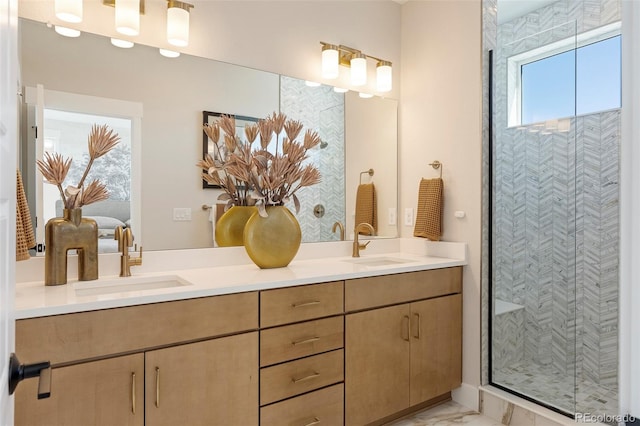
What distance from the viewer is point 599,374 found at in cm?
220

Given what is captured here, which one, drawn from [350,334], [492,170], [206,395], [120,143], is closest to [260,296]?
[206,395]

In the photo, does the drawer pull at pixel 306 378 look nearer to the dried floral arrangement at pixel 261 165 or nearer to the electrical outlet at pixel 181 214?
the dried floral arrangement at pixel 261 165

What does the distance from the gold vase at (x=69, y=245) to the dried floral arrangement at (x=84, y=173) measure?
6 centimetres

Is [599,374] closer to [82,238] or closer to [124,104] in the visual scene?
[82,238]

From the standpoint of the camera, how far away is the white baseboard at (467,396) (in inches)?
90.5

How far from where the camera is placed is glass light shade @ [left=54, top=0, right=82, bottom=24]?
1.64 m

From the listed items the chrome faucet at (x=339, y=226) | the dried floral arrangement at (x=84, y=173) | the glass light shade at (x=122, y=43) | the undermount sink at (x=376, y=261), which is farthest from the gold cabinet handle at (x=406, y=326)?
the glass light shade at (x=122, y=43)

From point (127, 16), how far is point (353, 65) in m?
1.32

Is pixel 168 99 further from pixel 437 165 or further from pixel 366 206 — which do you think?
pixel 437 165

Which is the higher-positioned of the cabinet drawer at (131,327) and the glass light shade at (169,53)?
the glass light shade at (169,53)

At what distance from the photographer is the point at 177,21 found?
1.88 m

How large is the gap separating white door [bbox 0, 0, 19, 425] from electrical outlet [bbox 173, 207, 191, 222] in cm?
122

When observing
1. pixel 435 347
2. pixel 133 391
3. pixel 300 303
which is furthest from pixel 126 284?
pixel 435 347

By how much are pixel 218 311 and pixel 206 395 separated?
0.31 meters
